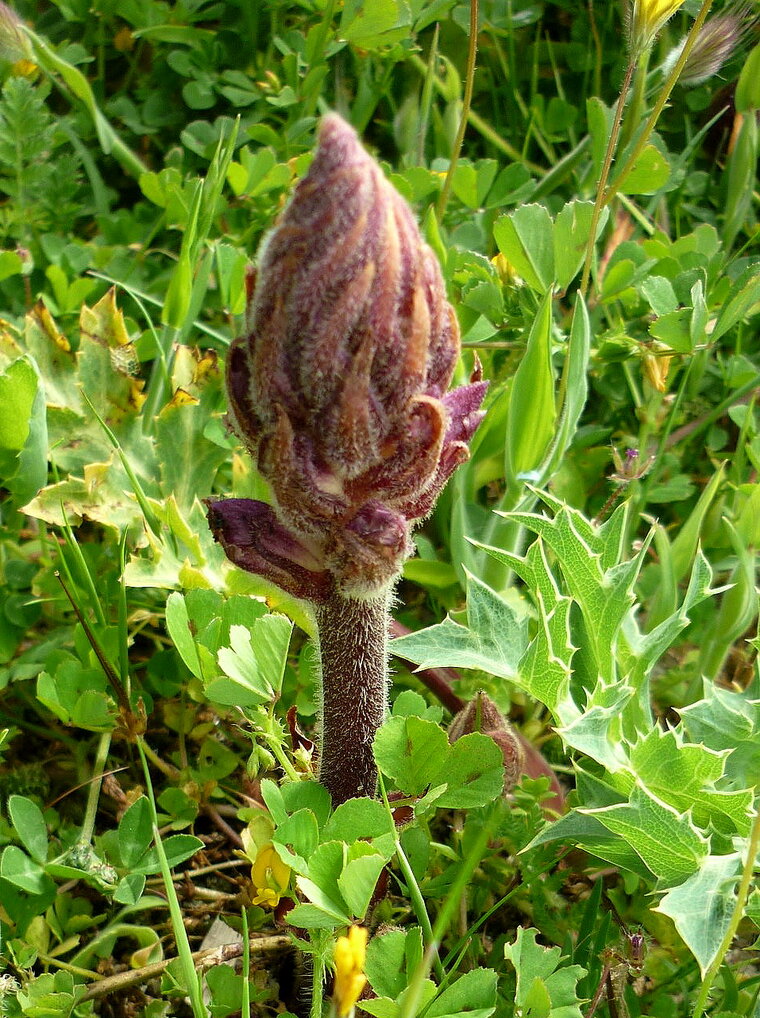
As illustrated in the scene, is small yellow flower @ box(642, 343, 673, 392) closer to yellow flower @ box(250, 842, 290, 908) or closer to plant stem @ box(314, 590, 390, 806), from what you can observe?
plant stem @ box(314, 590, 390, 806)

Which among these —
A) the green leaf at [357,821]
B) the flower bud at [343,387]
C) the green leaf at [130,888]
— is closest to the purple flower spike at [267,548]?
the flower bud at [343,387]

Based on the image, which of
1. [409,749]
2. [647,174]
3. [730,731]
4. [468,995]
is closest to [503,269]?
[647,174]

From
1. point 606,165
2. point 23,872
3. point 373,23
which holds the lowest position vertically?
point 23,872

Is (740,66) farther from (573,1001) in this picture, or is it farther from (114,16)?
(573,1001)

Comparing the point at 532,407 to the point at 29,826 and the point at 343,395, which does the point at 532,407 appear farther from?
the point at 29,826

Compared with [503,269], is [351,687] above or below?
below

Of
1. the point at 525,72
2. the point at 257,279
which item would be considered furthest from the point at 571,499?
the point at 525,72
